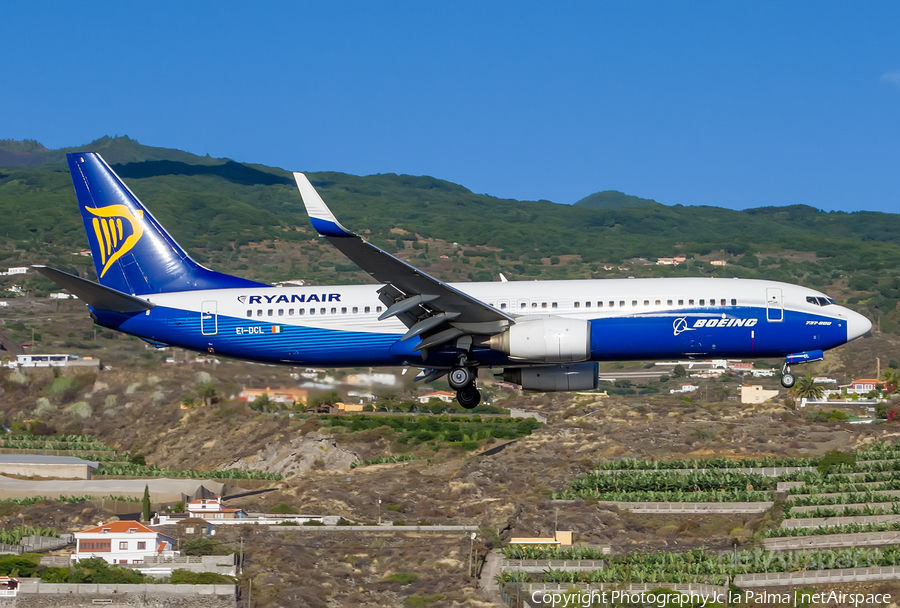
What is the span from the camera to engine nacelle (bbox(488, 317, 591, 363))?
3859cm

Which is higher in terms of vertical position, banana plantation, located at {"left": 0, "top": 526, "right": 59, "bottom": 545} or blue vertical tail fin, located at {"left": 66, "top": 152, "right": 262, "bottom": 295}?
blue vertical tail fin, located at {"left": 66, "top": 152, "right": 262, "bottom": 295}

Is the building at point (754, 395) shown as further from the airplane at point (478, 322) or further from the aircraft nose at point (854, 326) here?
the airplane at point (478, 322)

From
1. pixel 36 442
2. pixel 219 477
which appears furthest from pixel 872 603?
pixel 36 442

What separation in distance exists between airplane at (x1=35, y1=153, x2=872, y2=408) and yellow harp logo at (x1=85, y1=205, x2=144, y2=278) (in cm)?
197

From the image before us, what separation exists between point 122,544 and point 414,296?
43335 millimetres

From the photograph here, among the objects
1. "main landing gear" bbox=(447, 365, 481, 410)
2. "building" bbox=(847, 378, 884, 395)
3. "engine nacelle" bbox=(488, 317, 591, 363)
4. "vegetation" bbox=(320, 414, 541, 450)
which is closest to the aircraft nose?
"engine nacelle" bbox=(488, 317, 591, 363)

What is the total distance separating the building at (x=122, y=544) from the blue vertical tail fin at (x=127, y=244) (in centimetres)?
3324

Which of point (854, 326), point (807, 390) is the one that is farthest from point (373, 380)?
point (807, 390)

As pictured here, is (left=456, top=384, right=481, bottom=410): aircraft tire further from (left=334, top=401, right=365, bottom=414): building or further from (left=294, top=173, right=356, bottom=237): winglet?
(left=334, top=401, right=365, bottom=414): building

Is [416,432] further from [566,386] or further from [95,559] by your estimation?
[566,386]

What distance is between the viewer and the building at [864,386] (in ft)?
490

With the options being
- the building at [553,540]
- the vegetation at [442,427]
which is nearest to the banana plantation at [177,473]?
the vegetation at [442,427]

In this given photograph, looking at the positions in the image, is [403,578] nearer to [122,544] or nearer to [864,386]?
[122,544]

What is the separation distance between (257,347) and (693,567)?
37.7 metres
